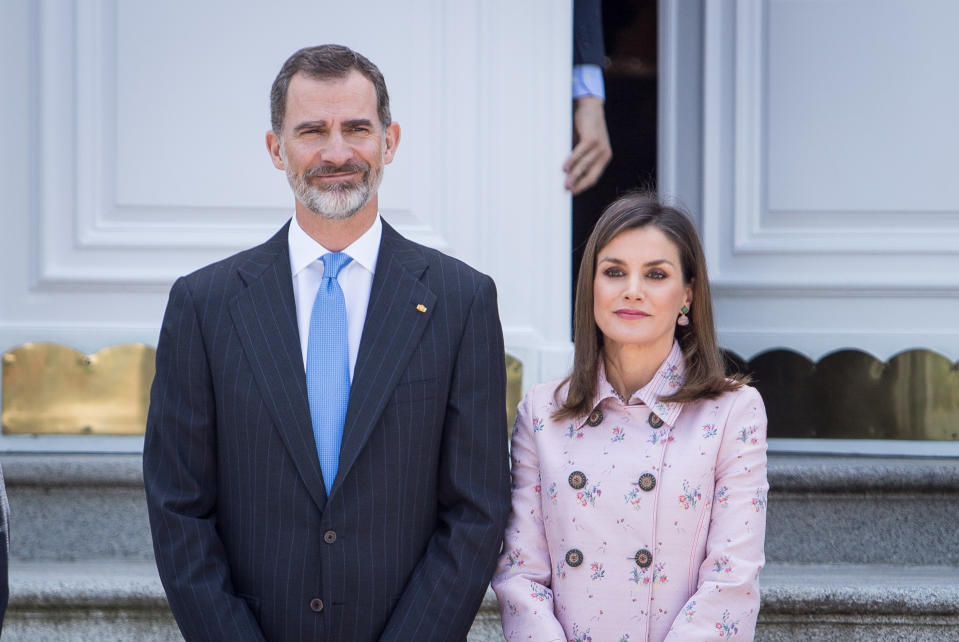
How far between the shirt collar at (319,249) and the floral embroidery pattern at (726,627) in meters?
0.76

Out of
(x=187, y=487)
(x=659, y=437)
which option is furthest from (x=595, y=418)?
(x=187, y=487)

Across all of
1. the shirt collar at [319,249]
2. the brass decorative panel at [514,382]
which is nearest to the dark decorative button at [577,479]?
the shirt collar at [319,249]

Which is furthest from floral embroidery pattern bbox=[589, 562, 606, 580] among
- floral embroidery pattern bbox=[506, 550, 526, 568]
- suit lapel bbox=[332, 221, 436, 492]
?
suit lapel bbox=[332, 221, 436, 492]

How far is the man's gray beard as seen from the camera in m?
1.72

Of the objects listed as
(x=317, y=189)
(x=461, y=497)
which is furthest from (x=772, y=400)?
(x=317, y=189)

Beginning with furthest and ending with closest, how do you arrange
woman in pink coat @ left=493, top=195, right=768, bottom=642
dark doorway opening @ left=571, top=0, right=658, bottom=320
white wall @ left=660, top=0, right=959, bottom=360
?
dark doorway opening @ left=571, top=0, right=658, bottom=320
white wall @ left=660, top=0, right=959, bottom=360
woman in pink coat @ left=493, top=195, right=768, bottom=642

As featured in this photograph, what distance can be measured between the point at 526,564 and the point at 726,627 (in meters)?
0.33

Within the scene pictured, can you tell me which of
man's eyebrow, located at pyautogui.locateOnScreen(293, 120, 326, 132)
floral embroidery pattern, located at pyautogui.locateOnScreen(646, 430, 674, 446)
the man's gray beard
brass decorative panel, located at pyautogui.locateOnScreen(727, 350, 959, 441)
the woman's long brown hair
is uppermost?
man's eyebrow, located at pyautogui.locateOnScreen(293, 120, 326, 132)

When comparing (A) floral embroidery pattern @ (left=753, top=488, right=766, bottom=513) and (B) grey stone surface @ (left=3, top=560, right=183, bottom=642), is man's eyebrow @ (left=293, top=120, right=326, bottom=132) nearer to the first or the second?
(A) floral embroidery pattern @ (left=753, top=488, right=766, bottom=513)

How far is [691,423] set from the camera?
1.82 m

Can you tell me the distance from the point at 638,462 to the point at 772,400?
49.1 inches

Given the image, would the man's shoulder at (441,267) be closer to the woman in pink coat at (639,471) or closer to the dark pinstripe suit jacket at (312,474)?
the dark pinstripe suit jacket at (312,474)

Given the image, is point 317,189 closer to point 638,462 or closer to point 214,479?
point 214,479

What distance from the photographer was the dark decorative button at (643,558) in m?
1.76
